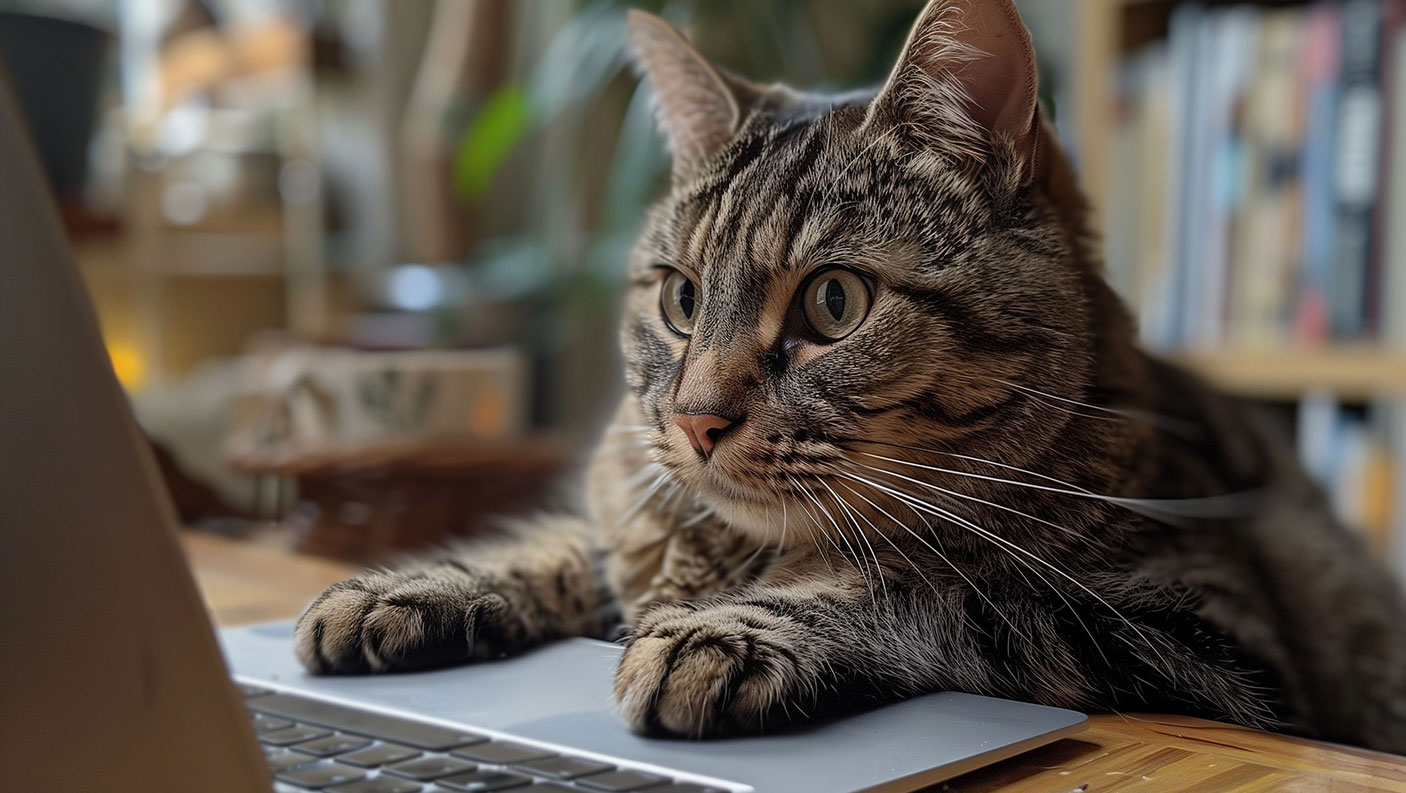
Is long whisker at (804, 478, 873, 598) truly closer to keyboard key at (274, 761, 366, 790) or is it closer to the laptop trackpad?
the laptop trackpad

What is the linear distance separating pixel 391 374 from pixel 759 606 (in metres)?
0.55

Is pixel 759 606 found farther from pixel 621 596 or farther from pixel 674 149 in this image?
pixel 674 149

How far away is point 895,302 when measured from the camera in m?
0.52

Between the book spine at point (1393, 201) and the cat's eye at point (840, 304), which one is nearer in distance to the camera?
the cat's eye at point (840, 304)

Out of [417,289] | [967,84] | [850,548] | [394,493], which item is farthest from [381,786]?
[417,289]

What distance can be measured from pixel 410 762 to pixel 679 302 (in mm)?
260

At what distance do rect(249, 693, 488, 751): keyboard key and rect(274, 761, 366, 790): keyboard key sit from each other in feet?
0.08

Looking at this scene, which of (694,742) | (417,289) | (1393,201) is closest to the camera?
(694,742)

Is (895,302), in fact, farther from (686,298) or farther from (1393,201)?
A: (1393,201)

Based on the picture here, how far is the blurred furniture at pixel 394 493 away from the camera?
0.84 m

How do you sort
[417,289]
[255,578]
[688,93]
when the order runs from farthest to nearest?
1. [417,289]
2. [255,578]
3. [688,93]

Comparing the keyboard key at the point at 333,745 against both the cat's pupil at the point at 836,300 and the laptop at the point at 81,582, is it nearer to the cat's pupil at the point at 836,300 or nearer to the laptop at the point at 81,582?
the laptop at the point at 81,582

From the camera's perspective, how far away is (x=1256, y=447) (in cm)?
95

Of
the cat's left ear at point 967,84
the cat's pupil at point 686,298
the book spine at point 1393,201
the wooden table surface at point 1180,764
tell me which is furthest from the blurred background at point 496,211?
the wooden table surface at point 1180,764
